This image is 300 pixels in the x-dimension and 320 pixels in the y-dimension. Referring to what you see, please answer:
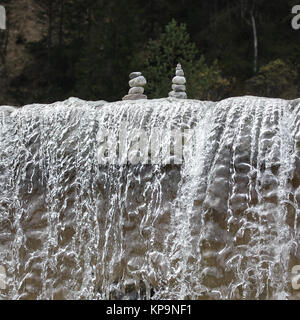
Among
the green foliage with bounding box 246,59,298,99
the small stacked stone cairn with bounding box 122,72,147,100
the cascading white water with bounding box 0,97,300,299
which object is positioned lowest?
the cascading white water with bounding box 0,97,300,299

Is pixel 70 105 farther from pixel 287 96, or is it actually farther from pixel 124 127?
pixel 287 96

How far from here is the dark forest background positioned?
588 inches

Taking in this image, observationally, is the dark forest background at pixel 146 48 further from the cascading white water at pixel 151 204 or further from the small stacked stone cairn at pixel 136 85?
the cascading white water at pixel 151 204

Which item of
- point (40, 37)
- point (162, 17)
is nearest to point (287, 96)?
point (162, 17)

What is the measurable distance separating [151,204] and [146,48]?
14.0 metres

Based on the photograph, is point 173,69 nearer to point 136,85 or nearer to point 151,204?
point 136,85

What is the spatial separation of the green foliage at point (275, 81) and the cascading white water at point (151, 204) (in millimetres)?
10823

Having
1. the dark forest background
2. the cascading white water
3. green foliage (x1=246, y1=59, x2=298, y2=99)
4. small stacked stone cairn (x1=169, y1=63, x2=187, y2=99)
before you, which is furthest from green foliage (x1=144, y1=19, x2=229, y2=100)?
the cascading white water

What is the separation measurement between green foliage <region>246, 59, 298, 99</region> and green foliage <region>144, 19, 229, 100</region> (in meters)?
1.22

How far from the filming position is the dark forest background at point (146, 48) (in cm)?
1494

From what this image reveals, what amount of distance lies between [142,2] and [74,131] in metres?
14.9

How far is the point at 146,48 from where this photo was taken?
18.3m

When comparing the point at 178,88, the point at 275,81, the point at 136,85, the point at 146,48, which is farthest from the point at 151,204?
the point at 146,48

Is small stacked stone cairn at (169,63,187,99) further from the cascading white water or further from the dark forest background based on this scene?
the dark forest background
